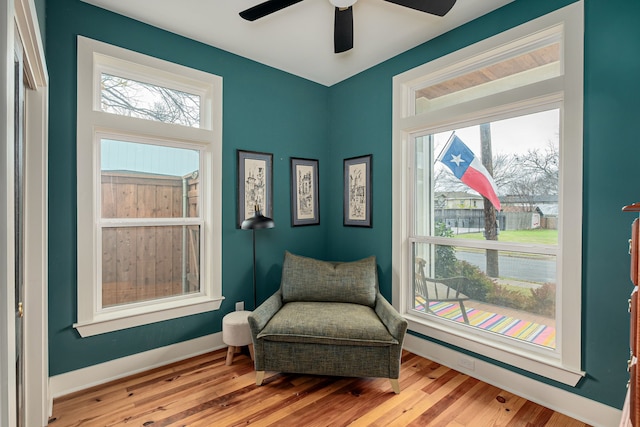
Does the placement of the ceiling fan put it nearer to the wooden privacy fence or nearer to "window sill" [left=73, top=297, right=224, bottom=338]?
the wooden privacy fence

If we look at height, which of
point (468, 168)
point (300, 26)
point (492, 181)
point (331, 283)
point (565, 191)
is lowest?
point (331, 283)

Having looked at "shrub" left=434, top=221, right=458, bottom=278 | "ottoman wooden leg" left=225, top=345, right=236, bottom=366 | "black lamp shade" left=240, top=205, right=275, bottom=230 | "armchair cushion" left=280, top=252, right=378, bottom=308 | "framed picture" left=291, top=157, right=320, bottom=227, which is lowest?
"ottoman wooden leg" left=225, top=345, right=236, bottom=366

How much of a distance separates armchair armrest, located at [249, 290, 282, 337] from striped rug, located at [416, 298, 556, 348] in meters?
1.42

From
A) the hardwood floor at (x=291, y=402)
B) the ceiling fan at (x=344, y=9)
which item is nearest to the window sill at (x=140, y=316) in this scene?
the hardwood floor at (x=291, y=402)

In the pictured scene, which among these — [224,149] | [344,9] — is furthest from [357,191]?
[344,9]

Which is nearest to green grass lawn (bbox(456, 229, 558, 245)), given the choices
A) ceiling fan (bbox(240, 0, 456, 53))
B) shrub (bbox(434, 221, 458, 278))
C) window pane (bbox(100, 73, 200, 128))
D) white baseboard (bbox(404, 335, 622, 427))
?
shrub (bbox(434, 221, 458, 278))

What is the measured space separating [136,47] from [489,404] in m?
3.68

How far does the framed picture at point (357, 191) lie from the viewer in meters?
3.28

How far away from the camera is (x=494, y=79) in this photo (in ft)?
8.07

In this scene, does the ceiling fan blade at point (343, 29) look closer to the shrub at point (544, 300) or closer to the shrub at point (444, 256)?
the shrub at point (444, 256)

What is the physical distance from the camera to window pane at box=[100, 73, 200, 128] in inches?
97.8

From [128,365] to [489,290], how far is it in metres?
2.91

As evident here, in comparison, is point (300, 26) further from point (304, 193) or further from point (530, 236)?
point (530, 236)

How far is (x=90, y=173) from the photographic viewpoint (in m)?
2.30
